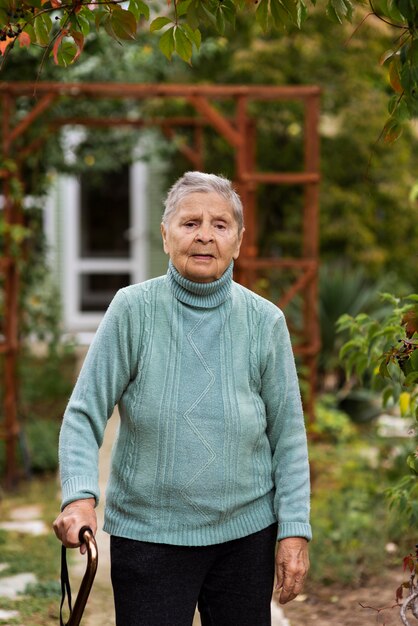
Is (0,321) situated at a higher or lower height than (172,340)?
lower

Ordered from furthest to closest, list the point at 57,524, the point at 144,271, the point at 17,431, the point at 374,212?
the point at 144,271
the point at 374,212
the point at 17,431
the point at 57,524

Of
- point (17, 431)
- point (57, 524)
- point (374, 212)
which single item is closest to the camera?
point (57, 524)

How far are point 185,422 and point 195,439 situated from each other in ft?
0.16

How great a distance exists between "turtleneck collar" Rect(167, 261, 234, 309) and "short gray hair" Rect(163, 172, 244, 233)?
160 millimetres

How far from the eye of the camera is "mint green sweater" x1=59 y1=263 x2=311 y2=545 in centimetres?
250

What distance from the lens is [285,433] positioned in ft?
8.63

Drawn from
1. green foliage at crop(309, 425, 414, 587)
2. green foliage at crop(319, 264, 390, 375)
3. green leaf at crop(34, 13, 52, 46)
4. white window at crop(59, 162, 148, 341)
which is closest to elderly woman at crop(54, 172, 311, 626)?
green leaf at crop(34, 13, 52, 46)

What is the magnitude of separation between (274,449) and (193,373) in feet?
1.05

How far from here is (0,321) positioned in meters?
7.75

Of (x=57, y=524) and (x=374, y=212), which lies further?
(x=374, y=212)

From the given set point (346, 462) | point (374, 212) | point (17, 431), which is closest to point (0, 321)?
point (17, 431)

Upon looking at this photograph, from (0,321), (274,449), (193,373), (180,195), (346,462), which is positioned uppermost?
(180,195)

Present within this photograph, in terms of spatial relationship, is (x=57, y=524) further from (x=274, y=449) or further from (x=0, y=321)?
(x=0, y=321)

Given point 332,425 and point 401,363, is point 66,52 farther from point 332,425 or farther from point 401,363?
point 332,425
